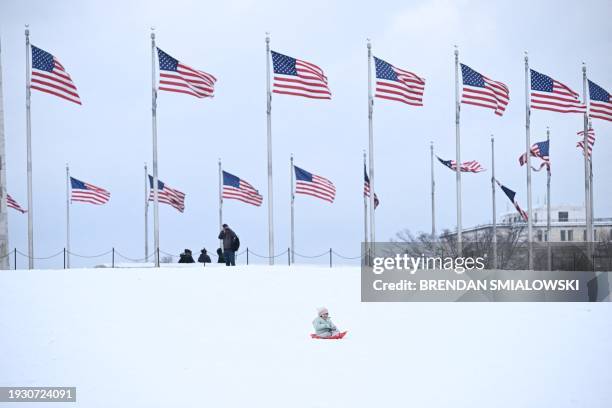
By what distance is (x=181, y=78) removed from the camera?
2994 centimetres

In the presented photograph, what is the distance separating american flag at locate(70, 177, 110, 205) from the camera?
130ft

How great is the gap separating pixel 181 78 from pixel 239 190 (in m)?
8.09

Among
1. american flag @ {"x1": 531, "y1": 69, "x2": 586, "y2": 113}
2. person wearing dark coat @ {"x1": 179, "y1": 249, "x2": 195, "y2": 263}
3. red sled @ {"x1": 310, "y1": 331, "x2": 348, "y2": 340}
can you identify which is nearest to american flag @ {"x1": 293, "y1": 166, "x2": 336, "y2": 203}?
person wearing dark coat @ {"x1": 179, "y1": 249, "x2": 195, "y2": 263}

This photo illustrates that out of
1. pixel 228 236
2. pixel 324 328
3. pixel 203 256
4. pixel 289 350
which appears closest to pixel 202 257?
pixel 203 256

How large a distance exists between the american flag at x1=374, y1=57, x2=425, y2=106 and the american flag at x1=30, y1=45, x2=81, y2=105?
10.3 m

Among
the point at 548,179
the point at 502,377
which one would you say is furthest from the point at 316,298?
the point at 548,179

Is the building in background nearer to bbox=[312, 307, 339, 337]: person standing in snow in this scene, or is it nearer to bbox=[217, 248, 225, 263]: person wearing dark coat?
bbox=[217, 248, 225, 263]: person wearing dark coat

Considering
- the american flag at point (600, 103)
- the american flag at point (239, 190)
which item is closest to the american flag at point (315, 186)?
the american flag at point (239, 190)

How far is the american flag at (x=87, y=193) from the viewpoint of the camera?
130 ft

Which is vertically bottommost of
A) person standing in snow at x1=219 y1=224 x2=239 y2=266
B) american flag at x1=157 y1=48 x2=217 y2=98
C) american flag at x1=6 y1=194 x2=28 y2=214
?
person standing in snow at x1=219 y1=224 x2=239 y2=266

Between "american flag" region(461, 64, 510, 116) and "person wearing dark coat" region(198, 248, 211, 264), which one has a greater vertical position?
"american flag" region(461, 64, 510, 116)

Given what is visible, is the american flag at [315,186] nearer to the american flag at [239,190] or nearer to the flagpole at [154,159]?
the american flag at [239,190]

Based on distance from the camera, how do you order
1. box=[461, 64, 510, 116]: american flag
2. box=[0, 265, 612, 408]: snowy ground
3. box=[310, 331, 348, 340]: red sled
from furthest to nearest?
box=[461, 64, 510, 116]: american flag < box=[310, 331, 348, 340]: red sled < box=[0, 265, 612, 408]: snowy ground

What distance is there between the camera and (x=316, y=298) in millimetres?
22562
